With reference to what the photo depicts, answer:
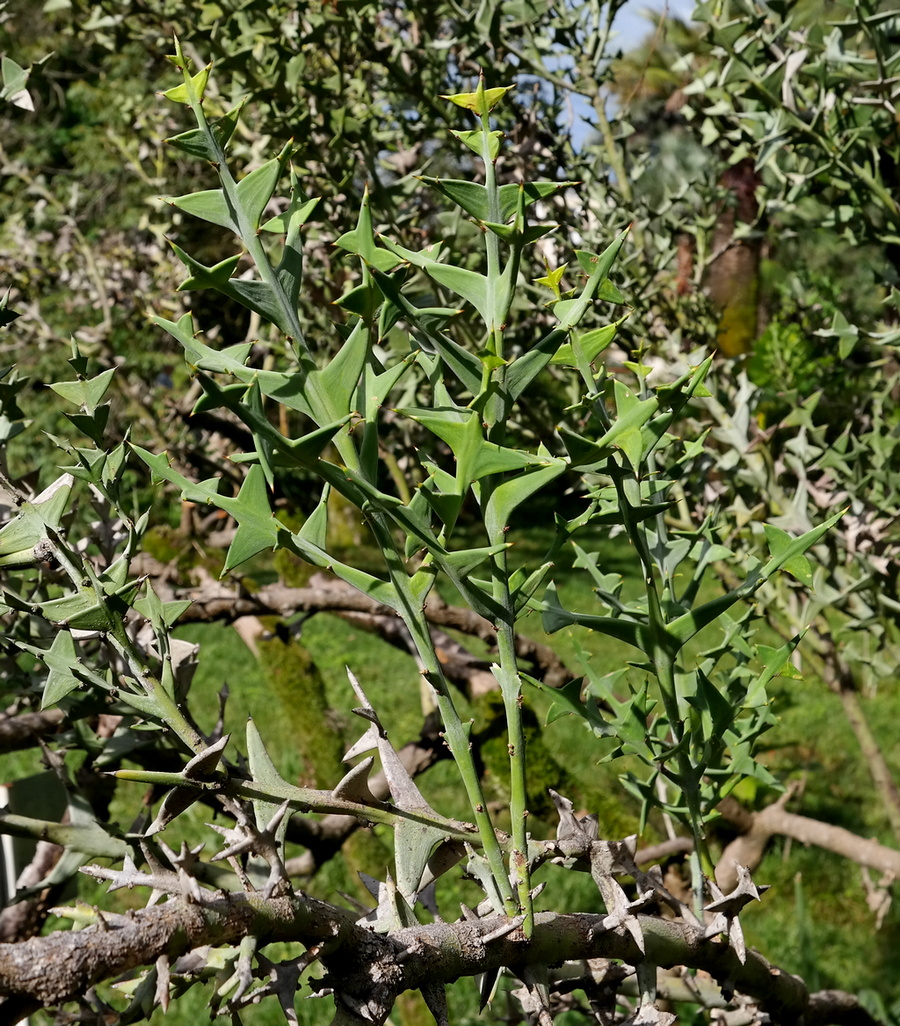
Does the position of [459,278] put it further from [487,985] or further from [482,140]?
[487,985]

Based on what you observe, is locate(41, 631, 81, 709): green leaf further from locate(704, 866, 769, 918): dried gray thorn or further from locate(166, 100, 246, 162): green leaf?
locate(704, 866, 769, 918): dried gray thorn

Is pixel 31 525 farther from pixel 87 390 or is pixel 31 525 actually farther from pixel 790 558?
pixel 790 558

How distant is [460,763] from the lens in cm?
51

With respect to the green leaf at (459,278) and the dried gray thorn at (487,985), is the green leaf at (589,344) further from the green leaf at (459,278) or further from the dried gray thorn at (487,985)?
the dried gray thorn at (487,985)

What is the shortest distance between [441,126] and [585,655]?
977 mm

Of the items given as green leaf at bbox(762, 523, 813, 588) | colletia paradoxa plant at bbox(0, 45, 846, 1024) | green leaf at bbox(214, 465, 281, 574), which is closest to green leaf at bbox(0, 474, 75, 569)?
colletia paradoxa plant at bbox(0, 45, 846, 1024)

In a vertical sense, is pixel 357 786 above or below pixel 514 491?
below

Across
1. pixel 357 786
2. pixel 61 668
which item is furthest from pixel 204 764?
pixel 61 668

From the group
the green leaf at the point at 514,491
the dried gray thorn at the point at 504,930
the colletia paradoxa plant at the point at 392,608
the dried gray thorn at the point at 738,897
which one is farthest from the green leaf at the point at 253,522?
the dried gray thorn at the point at 738,897

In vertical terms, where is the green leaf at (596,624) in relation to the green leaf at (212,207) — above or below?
below

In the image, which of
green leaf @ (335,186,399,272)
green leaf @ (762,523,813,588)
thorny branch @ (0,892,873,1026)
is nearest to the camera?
thorny branch @ (0,892,873,1026)

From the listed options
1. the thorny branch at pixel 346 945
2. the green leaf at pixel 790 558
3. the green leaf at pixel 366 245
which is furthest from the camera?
the green leaf at pixel 790 558

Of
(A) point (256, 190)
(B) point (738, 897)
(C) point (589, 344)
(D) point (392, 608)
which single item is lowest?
(B) point (738, 897)

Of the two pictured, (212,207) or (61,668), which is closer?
(212,207)
